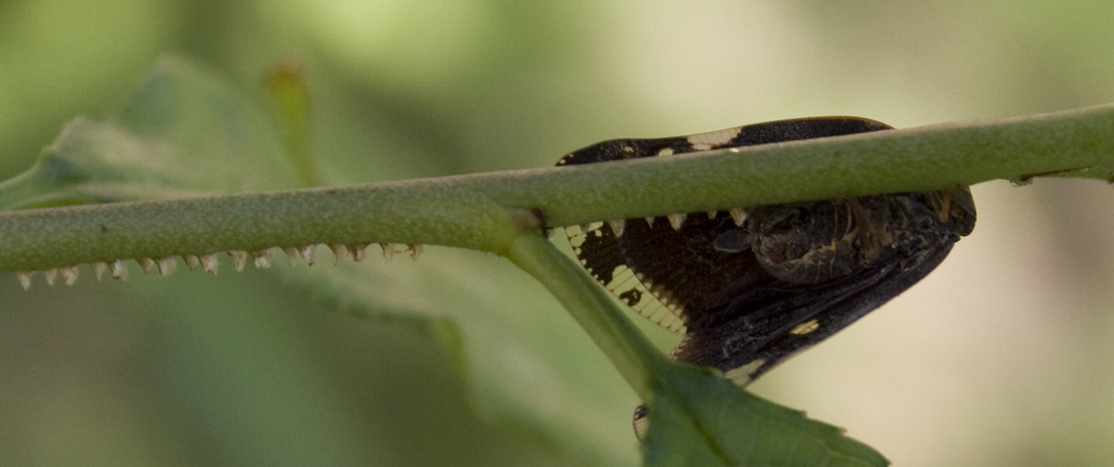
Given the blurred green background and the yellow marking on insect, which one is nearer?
the yellow marking on insect

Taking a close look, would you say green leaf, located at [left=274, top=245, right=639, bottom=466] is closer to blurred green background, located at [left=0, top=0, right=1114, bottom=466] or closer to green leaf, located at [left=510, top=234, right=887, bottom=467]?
green leaf, located at [left=510, top=234, right=887, bottom=467]

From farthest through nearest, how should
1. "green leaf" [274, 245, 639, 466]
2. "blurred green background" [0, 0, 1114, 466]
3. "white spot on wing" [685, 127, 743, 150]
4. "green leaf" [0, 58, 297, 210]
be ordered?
"blurred green background" [0, 0, 1114, 466] < "green leaf" [274, 245, 639, 466] < "green leaf" [0, 58, 297, 210] < "white spot on wing" [685, 127, 743, 150]

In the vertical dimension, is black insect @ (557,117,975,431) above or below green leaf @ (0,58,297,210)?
below

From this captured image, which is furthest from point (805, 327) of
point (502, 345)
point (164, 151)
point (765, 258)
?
point (164, 151)

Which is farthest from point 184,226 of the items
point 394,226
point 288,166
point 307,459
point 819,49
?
point 819,49

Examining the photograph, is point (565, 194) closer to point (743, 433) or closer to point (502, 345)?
point (743, 433)

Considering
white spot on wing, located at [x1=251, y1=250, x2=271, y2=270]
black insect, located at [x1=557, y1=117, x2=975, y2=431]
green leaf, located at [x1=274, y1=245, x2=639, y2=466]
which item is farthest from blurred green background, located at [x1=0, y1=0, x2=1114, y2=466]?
white spot on wing, located at [x1=251, y1=250, x2=271, y2=270]

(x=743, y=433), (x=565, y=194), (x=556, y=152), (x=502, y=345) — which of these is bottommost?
(x=743, y=433)

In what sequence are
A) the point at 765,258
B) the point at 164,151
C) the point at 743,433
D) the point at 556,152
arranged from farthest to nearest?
the point at 556,152
the point at 164,151
the point at 765,258
the point at 743,433
